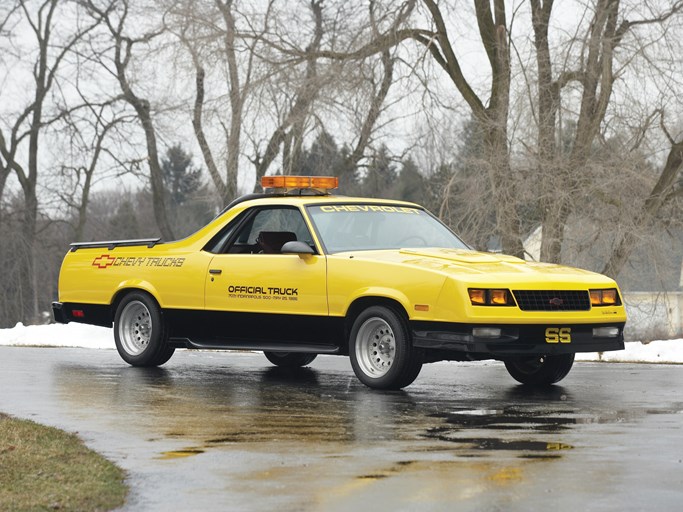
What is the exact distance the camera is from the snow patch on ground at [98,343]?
1758cm

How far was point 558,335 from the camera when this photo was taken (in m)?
11.6

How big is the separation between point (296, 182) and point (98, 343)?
7.95m

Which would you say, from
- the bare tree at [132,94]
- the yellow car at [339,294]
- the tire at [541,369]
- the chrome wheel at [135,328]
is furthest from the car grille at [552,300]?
the bare tree at [132,94]

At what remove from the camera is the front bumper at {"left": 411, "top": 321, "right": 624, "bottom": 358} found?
11375 mm

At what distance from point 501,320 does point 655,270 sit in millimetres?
14499

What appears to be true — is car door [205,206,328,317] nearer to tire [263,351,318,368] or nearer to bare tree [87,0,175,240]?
tire [263,351,318,368]

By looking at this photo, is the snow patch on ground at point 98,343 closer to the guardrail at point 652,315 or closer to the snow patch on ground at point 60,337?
the snow patch on ground at point 60,337

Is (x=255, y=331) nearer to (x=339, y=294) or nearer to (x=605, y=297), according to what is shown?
(x=339, y=294)

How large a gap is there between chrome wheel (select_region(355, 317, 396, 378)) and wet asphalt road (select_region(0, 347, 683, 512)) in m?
0.23

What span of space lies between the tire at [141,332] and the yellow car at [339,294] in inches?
0.6

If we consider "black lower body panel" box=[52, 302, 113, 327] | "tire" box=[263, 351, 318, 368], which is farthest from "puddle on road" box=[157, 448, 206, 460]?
"tire" box=[263, 351, 318, 368]

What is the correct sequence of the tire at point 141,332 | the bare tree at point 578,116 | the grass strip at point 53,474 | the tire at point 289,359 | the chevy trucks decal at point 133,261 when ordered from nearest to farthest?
1. the grass strip at point 53,474
2. the chevy trucks decal at point 133,261
3. the tire at point 141,332
4. the tire at point 289,359
5. the bare tree at point 578,116

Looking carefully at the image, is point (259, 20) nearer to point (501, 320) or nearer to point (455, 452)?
point (501, 320)

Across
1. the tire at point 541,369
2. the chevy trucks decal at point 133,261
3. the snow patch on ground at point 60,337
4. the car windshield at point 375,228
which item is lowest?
the tire at point 541,369
